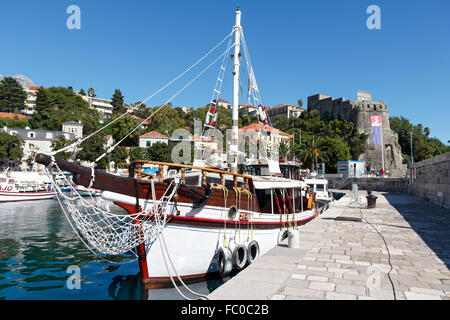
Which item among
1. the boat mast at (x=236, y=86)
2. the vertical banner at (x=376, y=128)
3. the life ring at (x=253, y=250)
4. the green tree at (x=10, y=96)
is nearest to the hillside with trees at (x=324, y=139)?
the vertical banner at (x=376, y=128)

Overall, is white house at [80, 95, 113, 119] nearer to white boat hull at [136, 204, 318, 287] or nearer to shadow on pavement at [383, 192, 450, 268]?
shadow on pavement at [383, 192, 450, 268]

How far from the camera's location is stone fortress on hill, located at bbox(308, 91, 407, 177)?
81.8 m

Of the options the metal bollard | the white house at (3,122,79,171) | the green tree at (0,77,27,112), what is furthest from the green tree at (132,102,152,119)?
the metal bollard

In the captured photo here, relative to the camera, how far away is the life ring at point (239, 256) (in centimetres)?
831

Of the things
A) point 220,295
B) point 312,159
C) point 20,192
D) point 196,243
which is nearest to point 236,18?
point 196,243

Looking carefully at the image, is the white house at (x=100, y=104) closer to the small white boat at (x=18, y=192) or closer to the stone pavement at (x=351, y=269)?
the small white boat at (x=18, y=192)

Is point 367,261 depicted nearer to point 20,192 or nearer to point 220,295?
point 220,295

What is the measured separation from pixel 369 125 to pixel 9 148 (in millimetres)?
84540

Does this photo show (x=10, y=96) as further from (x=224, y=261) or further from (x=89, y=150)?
(x=224, y=261)

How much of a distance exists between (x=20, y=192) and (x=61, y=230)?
80.9 ft

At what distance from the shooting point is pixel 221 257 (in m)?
8.06

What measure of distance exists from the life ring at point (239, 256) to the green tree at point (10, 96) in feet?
359

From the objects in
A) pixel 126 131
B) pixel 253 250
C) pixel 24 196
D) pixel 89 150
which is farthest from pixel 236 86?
pixel 126 131

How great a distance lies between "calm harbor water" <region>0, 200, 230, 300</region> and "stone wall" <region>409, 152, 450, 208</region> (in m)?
15.0
